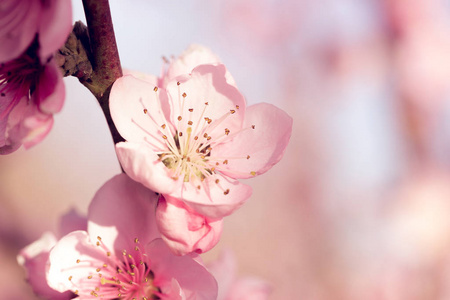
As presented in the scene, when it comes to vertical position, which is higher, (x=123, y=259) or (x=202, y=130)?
(x=202, y=130)

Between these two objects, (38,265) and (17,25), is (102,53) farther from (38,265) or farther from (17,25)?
(38,265)

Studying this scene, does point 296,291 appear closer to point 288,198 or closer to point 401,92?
point 288,198

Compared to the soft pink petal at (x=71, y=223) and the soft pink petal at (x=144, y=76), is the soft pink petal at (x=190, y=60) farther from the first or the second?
the soft pink petal at (x=71, y=223)

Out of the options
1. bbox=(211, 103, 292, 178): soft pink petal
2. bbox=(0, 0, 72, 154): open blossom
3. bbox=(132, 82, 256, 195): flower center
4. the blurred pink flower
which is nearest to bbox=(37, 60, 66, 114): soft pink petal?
bbox=(0, 0, 72, 154): open blossom

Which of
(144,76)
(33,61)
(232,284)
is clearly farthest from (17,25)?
(232,284)

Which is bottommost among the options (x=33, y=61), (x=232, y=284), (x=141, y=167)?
(x=232, y=284)
